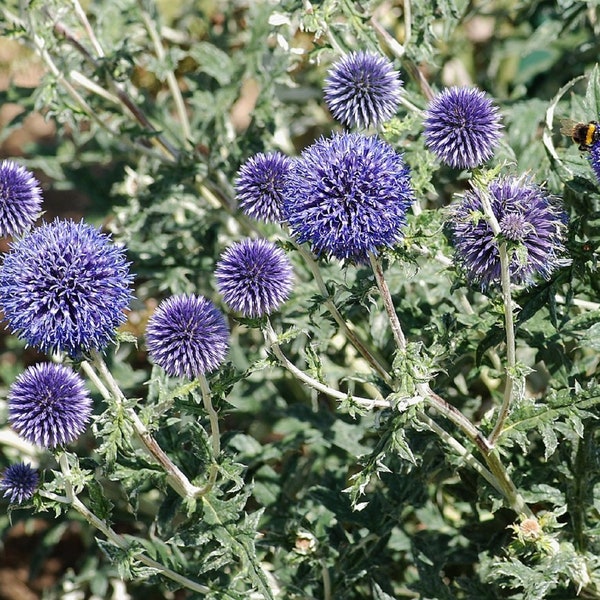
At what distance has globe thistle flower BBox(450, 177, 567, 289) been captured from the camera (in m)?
2.30

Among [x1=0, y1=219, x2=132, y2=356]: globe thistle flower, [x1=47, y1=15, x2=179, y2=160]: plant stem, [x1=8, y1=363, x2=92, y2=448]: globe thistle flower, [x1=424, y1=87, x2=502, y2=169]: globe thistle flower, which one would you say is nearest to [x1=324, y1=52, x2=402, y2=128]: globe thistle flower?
[x1=424, y1=87, x2=502, y2=169]: globe thistle flower

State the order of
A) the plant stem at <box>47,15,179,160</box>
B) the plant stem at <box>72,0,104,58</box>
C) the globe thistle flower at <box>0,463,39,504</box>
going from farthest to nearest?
the plant stem at <box>47,15,179,160</box>, the plant stem at <box>72,0,104,58</box>, the globe thistle flower at <box>0,463,39,504</box>

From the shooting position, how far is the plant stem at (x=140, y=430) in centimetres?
234

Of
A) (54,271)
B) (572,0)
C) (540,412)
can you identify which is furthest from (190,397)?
(572,0)

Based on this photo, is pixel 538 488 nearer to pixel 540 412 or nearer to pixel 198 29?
pixel 540 412

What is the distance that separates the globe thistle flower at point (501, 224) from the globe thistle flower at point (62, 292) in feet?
3.04

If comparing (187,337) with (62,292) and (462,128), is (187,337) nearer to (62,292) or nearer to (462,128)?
(62,292)

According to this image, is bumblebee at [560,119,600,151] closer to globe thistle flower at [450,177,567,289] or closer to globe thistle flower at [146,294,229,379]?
globe thistle flower at [450,177,567,289]

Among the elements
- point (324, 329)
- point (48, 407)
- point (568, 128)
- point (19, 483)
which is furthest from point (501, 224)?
point (19, 483)

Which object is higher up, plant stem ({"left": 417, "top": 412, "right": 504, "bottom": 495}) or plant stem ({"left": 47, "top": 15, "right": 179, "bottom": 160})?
plant stem ({"left": 47, "top": 15, "right": 179, "bottom": 160})

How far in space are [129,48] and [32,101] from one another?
2.18ft

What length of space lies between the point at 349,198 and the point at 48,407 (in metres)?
1.01

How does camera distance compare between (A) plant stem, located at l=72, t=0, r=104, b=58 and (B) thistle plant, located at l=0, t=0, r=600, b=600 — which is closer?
(B) thistle plant, located at l=0, t=0, r=600, b=600

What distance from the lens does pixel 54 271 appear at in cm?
226
